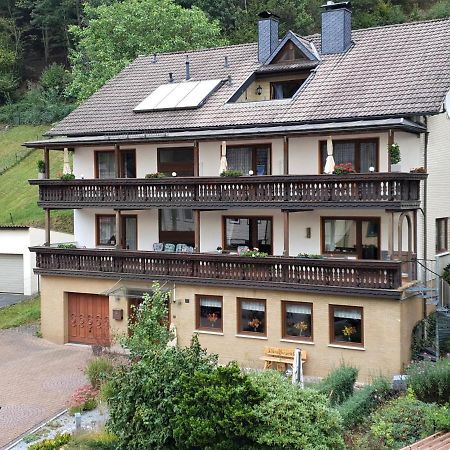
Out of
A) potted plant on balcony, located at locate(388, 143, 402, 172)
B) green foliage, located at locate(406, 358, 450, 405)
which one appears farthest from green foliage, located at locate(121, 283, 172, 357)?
potted plant on balcony, located at locate(388, 143, 402, 172)

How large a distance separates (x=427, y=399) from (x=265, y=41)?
17.0 meters

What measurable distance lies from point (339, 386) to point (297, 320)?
609 cm

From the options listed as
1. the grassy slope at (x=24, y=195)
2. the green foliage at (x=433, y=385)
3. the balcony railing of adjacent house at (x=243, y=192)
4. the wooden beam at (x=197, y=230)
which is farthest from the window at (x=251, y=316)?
the grassy slope at (x=24, y=195)

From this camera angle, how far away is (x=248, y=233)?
84.3ft

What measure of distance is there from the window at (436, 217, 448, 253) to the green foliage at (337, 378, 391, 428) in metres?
8.28

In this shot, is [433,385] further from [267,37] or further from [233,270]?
[267,37]

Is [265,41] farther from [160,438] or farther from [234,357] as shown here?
[160,438]

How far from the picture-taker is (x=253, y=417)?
1256 cm

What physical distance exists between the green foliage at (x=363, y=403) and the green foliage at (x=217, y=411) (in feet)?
9.98

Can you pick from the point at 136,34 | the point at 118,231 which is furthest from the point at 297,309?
the point at 136,34

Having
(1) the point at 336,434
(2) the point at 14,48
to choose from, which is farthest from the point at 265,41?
(2) the point at 14,48

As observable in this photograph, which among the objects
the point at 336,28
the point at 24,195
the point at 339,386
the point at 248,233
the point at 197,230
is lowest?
the point at 339,386

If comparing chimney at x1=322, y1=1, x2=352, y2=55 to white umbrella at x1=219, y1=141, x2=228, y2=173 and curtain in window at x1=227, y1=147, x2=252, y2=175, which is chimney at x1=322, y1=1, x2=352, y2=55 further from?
white umbrella at x1=219, y1=141, x2=228, y2=173

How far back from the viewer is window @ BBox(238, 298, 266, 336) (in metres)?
23.7
